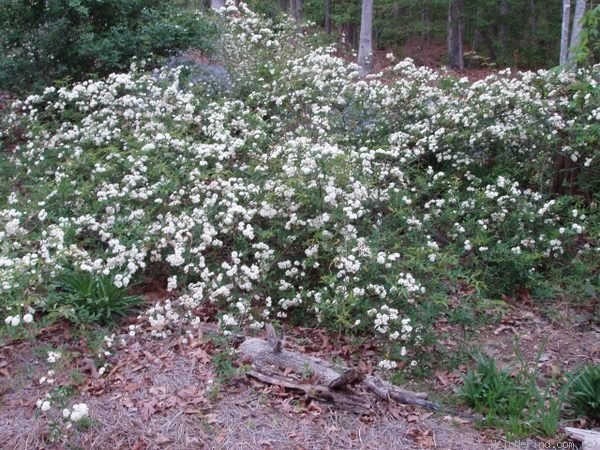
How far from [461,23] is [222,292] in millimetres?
18615

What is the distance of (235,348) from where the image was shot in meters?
5.05

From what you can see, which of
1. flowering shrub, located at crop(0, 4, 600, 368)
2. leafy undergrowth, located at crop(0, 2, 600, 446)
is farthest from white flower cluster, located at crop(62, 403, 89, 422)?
flowering shrub, located at crop(0, 4, 600, 368)

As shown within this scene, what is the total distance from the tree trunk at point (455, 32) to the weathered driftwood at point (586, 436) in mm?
18610

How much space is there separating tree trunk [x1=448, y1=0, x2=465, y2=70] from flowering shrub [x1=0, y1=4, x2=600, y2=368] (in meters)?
12.7

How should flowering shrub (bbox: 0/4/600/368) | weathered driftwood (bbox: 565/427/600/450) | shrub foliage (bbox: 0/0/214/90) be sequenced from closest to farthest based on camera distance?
weathered driftwood (bbox: 565/427/600/450), flowering shrub (bbox: 0/4/600/368), shrub foliage (bbox: 0/0/214/90)

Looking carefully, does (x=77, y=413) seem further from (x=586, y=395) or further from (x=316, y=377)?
(x=586, y=395)

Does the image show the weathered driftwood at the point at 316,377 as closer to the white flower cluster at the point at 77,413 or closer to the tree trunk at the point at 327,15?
the white flower cluster at the point at 77,413

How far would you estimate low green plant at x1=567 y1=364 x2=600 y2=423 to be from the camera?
14.9ft

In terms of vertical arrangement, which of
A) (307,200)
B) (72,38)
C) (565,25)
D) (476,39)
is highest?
(476,39)

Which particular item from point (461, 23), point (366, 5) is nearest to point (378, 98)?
point (366, 5)

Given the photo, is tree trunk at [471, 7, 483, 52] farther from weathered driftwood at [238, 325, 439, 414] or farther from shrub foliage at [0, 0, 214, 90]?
weathered driftwood at [238, 325, 439, 414]

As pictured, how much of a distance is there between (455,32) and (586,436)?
1932 centimetres

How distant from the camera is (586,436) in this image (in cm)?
401

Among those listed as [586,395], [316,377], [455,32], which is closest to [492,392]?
[586,395]
